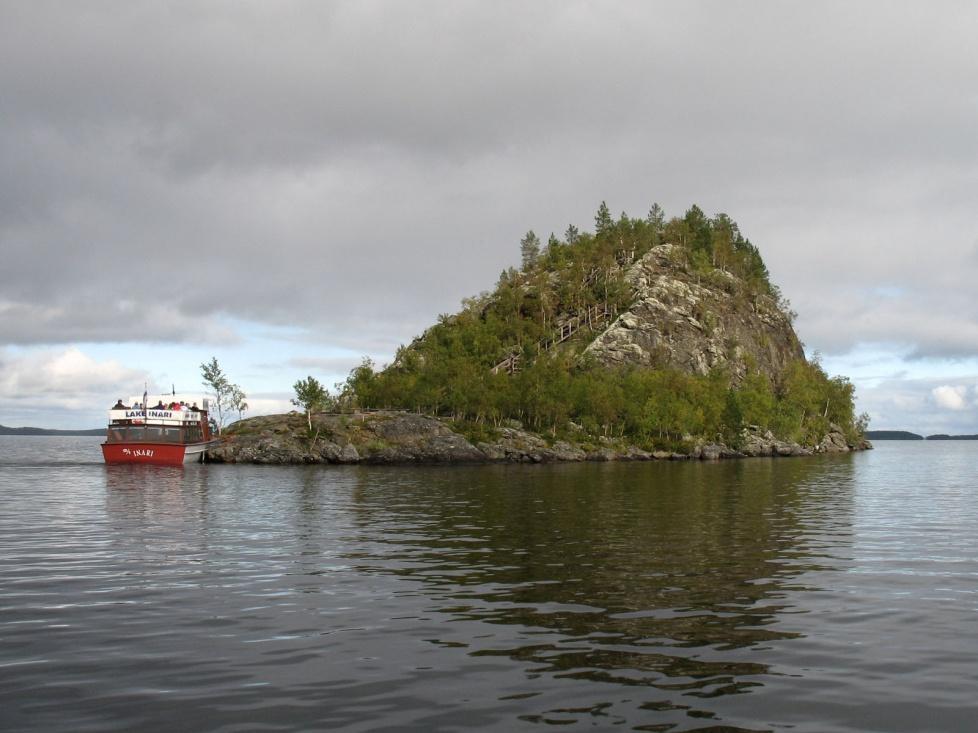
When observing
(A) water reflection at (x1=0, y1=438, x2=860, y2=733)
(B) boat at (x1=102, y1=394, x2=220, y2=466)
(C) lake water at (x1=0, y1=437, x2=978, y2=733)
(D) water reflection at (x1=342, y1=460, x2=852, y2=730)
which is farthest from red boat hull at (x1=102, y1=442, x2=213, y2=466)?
(C) lake water at (x1=0, y1=437, x2=978, y2=733)

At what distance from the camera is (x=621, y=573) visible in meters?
25.6

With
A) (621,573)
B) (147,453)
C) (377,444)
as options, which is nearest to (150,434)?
(147,453)

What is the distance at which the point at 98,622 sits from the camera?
Answer: 61.9 ft

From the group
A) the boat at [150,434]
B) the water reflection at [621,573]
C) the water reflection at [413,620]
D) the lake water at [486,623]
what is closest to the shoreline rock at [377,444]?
the boat at [150,434]

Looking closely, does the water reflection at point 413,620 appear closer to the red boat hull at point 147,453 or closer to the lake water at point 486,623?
the lake water at point 486,623

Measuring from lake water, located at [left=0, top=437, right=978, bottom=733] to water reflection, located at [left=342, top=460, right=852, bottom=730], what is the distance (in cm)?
13

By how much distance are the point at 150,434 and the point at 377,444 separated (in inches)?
1447

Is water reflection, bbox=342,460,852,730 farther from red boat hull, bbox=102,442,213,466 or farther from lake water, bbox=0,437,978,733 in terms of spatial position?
red boat hull, bbox=102,442,213,466

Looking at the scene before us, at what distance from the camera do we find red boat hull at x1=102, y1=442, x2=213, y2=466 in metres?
101

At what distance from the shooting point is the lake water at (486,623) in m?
12.8

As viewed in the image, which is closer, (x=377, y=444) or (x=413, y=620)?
(x=413, y=620)

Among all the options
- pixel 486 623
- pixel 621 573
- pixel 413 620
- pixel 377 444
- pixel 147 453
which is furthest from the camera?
pixel 377 444

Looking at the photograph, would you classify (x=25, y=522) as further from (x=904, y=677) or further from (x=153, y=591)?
(x=904, y=677)

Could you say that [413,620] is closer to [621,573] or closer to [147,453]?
[621,573]
